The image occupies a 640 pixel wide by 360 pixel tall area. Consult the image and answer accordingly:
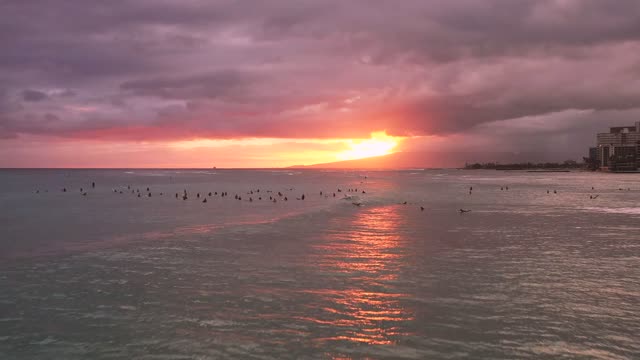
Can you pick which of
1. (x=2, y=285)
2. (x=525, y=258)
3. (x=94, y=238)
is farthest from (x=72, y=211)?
(x=525, y=258)

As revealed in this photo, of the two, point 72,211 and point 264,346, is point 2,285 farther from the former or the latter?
point 72,211

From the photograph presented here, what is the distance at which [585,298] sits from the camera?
785 inches

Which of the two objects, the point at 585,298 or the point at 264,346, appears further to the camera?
the point at 585,298

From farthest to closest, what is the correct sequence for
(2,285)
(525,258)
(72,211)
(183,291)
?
(72,211), (525,258), (2,285), (183,291)

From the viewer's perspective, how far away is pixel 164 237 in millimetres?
39781

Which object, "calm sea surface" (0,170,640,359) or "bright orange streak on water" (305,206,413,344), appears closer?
"calm sea surface" (0,170,640,359)

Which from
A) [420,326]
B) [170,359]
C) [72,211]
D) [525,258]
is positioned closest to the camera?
[170,359]

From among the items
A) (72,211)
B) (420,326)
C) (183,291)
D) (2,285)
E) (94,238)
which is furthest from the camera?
(72,211)

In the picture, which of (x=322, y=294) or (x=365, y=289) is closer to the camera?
(x=322, y=294)

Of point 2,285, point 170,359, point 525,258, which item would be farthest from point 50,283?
point 525,258

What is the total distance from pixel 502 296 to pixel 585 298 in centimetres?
325

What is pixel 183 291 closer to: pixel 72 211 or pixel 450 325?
pixel 450 325

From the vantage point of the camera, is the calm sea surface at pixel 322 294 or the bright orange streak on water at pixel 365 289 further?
the bright orange streak on water at pixel 365 289

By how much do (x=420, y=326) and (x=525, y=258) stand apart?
15.4 m
